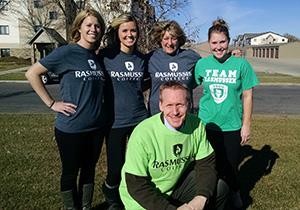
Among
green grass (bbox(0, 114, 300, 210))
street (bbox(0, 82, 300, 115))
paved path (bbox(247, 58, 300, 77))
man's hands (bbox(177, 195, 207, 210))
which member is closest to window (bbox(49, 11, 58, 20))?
paved path (bbox(247, 58, 300, 77))

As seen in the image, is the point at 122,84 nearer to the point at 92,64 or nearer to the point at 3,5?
the point at 92,64

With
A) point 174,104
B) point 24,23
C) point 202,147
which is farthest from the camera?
point 24,23

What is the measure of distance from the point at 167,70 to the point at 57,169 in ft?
8.40

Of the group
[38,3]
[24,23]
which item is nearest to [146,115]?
[38,3]

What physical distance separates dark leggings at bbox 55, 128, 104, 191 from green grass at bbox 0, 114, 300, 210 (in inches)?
27.1

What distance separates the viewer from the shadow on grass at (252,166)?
499 centimetres

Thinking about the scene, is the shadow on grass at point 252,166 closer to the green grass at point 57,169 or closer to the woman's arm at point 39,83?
the green grass at point 57,169

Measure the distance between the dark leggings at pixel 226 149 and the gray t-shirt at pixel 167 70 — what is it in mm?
583

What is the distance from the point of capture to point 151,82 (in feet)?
13.3

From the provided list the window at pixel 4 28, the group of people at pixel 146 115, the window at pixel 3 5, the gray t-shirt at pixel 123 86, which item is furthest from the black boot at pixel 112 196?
the window at pixel 4 28

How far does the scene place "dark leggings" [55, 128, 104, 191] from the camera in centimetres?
357

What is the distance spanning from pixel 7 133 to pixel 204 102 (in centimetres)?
523

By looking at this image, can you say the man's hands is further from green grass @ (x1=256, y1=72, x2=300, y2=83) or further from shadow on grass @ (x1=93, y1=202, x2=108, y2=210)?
green grass @ (x1=256, y1=72, x2=300, y2=83)

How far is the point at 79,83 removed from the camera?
3451 mm
